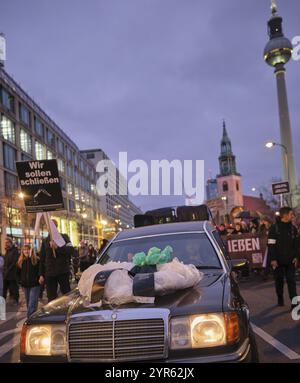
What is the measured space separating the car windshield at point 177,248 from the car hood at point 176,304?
2.63ft

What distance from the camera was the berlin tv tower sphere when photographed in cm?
9069

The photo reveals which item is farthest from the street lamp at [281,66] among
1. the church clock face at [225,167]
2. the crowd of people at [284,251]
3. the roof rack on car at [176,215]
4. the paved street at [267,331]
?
the crowd of people at [284,251]

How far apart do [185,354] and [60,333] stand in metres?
0.96

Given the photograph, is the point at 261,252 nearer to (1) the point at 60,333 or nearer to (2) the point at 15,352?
(2) the point at 15,352

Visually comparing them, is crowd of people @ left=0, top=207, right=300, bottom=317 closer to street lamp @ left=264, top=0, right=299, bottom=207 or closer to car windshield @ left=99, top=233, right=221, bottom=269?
car windshield @ left=99, top=233, right=221, bottom=269

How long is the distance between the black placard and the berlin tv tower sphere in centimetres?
8854

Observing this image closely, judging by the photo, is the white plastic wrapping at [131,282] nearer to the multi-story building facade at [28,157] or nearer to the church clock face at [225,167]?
the multi-story building facade at [28,157]

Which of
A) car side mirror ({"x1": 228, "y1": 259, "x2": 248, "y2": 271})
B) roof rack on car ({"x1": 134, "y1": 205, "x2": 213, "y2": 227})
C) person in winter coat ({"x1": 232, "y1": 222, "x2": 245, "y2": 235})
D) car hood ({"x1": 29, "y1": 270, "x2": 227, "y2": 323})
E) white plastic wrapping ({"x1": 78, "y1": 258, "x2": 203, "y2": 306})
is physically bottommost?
car hood ({"x1": 29, "y1": 270, "x2": 227, "y2": 323})

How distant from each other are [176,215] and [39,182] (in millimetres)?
8764

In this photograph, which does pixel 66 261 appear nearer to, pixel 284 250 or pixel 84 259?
pixel 284 250

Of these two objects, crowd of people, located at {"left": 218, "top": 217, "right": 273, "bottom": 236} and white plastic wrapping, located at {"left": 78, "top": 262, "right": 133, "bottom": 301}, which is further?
crowd of people, located at {"left": 218, "top": 217, "right": 273, "bottom": 236}

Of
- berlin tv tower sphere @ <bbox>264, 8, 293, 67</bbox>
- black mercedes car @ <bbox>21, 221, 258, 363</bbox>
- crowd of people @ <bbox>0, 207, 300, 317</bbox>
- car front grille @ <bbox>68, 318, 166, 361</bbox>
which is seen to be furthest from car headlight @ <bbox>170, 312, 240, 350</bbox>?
berlin tv tower sphere @ <bbox>264, 8, 293, 67</bbox>

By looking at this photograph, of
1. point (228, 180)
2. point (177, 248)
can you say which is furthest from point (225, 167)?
point (177, 248)

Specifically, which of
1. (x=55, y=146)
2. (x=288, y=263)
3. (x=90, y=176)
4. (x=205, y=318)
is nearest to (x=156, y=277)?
(x=205, y=318)
